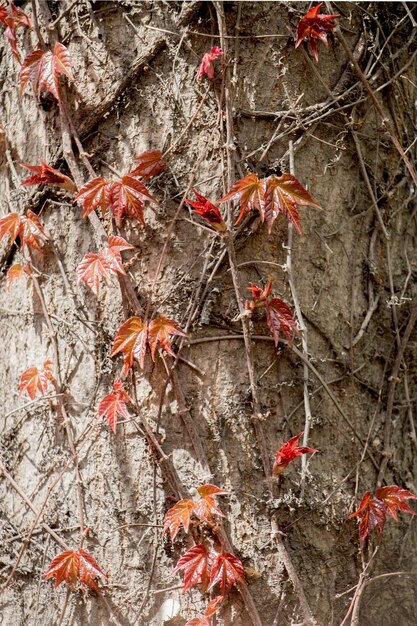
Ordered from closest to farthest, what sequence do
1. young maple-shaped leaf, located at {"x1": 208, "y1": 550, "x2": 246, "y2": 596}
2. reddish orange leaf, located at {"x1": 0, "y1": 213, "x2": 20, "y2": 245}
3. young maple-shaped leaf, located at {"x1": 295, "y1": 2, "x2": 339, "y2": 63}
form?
young maple-shaped leaf, located at {"x1": 208, "y1": 550, "x2": 246, "y2": 596} → young maple-shaped leaf, located at {"x1": 295, "y1": 2, "x2": 339, "y2": 63} → reddish orange leaf, located at {"x1": 0, "y1": 213, "x2": 20, "y2": 245}

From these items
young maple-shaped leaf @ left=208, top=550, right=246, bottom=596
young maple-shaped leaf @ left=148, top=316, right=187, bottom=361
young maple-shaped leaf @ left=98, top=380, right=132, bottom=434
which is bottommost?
young maple-shaped leaf @ left=208, top=550, right=246, bottom=596

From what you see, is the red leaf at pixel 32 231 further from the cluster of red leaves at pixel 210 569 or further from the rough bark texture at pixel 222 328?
the cluster of red leaves at pixel 210 569

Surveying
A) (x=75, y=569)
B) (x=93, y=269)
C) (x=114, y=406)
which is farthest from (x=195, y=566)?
(x=93, y=269)

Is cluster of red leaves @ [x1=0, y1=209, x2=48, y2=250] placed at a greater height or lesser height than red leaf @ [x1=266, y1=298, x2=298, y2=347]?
greater

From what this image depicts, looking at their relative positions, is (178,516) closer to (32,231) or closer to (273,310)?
(273,310)

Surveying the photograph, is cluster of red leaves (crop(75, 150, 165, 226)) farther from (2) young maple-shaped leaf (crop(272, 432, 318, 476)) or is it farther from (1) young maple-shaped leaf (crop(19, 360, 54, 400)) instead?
(2) young maple-shaped leaf (crop(272, 432, 318, 476))

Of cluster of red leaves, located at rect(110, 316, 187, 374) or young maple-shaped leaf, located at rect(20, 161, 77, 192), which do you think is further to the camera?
young maple-shaped leaf, located at rect(20, 161, 77, 192)

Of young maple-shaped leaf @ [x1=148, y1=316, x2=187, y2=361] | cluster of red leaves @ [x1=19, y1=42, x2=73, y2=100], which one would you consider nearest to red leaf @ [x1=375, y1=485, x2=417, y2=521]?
young maple-shaped leaf @ [x1=148, y1=316, x2=187, y2=361]

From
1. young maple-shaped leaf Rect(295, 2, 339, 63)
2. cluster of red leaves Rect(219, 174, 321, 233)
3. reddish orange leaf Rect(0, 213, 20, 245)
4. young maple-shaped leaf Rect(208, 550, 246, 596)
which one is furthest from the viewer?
reddish orange leaf Rect(0, 213, 20, 245)

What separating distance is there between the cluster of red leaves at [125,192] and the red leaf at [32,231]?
186 mm

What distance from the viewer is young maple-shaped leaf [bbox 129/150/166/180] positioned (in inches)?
75.6

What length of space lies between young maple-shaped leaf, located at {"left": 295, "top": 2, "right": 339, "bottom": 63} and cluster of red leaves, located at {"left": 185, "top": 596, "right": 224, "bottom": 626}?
1.54m

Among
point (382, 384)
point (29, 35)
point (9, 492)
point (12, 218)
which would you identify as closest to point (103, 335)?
point (12, 218)

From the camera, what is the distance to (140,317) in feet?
6.23
